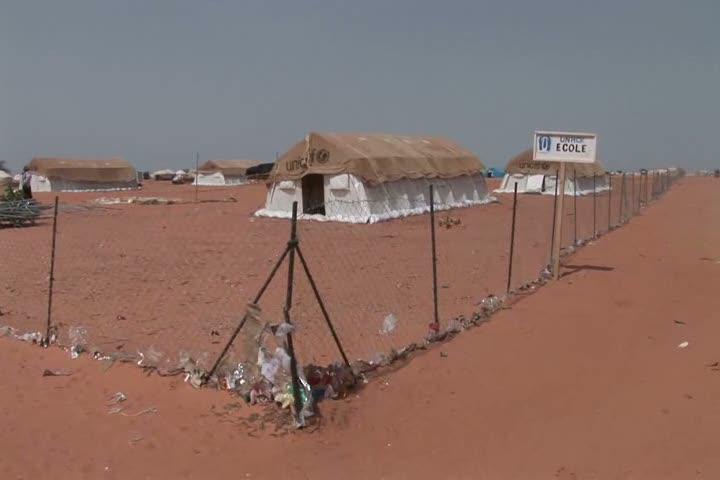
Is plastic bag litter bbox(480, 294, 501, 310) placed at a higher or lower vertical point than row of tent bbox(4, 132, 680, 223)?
lower

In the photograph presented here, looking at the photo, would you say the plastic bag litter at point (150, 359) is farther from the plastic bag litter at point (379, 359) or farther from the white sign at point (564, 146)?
the white sign at point (564, 146)

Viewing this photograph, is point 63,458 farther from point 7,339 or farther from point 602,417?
point 602,417

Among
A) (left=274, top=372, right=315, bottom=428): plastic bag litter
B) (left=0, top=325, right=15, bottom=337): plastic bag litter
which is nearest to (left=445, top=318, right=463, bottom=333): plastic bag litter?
(left=274, top=372, right=315, bottom=428): plastic bag litter

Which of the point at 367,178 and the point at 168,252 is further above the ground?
the point at 367,178

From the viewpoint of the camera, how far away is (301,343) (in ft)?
23.4

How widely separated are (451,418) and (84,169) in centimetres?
4687

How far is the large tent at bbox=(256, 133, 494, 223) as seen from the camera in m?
22.5

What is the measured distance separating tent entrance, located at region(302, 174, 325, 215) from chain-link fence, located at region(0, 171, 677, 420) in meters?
2.13

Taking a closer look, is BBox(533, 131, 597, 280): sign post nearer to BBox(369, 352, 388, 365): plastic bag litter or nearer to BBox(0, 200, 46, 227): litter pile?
BBox(369, 352, 388, 365): plastic bag litter

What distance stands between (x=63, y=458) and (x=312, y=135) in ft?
63.2

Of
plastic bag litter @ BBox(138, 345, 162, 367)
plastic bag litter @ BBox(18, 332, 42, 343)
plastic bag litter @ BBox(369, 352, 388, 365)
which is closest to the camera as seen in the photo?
plastic bag litter @ BBox(369, 352, 388, 365)

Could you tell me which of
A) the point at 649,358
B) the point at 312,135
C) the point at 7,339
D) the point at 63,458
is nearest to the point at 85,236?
the point at 312,135

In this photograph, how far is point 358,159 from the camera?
22562mm

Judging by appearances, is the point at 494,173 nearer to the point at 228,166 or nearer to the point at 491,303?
the point at 228,166
